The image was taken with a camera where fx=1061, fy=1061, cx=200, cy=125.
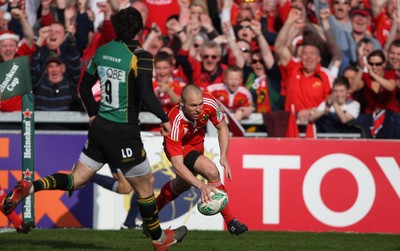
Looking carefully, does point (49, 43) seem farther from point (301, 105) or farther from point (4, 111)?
point (301, 105)

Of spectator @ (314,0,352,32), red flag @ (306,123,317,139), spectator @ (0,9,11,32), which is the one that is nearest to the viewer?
red flag @ (306,123,317,139)

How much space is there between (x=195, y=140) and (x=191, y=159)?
1.04 feet

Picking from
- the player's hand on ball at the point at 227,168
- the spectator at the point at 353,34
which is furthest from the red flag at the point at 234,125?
the player's hand on ball at the point at 227,168

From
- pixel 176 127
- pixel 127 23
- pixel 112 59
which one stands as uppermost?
pixel 127 23

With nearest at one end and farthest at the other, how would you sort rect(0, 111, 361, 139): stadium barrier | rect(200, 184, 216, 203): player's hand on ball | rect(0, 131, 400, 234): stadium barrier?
rect(200, 184, 216, 203): player's hand on ball → rect(0, 131, 400, 234): stadium barrier → rect(0, 111, 361, 139): stadium barrier

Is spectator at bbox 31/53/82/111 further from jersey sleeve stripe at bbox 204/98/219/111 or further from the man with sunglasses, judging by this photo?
jersey sleeve stripe at bbox 204/98/219/111

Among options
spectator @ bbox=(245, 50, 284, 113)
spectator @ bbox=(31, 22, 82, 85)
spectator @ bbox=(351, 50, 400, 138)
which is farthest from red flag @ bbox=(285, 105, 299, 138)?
spectator @ bbox=(31, 22, 82, 85)

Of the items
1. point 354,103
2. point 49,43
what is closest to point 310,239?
point 354,103

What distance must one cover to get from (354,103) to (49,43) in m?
4.83

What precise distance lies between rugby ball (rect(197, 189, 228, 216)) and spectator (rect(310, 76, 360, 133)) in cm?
486

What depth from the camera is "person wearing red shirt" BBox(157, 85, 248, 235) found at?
11.7 meters

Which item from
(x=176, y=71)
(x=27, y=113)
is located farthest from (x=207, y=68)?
(x=27, y=113)

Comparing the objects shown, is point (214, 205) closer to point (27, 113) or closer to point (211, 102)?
point (211, 102)

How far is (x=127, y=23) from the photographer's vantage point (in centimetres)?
1028
